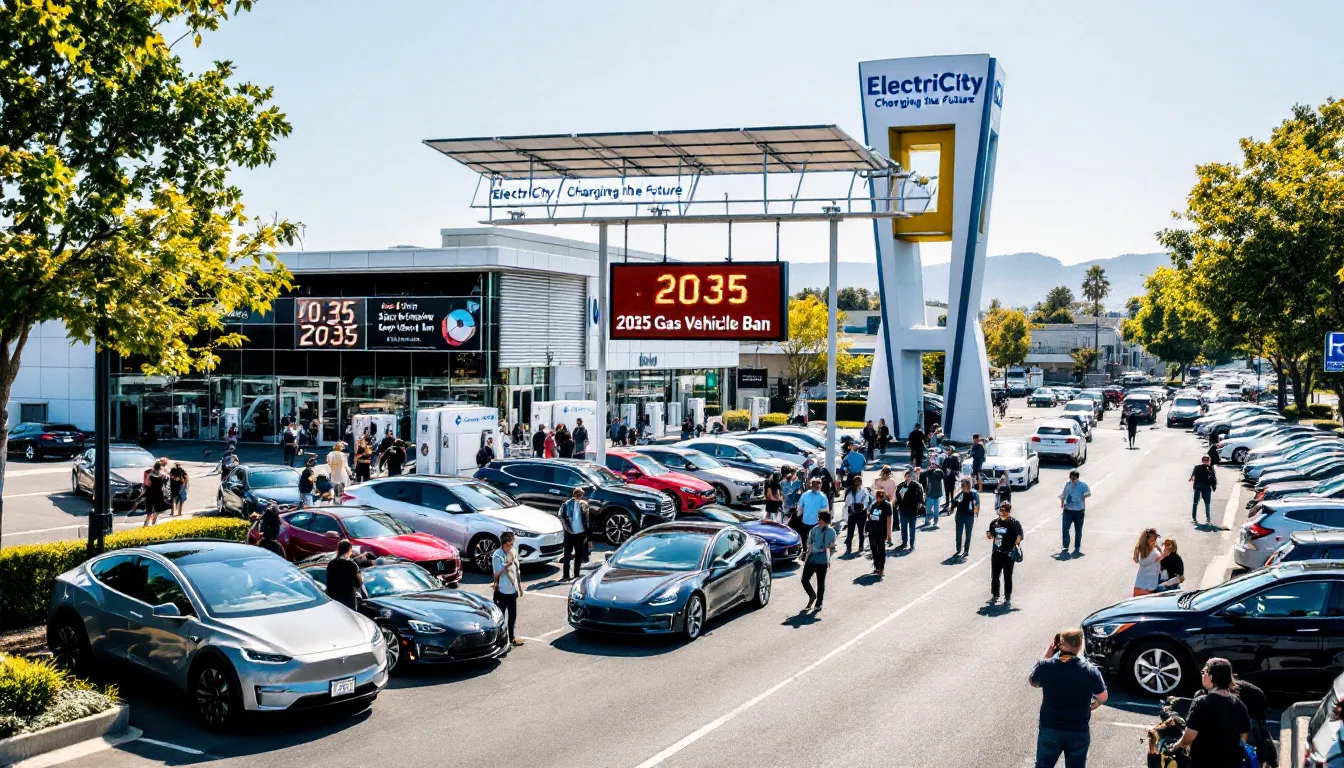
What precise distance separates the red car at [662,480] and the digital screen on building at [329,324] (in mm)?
17867

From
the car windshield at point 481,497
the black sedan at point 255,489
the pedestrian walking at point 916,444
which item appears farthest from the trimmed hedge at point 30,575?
the pedestrian walking at point 916,444

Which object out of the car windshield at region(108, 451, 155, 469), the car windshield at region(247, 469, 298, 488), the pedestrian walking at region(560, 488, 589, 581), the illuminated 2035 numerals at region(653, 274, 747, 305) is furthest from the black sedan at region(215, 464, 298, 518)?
the illuminated 2035 numerals at region(653, 274, 747, 305)

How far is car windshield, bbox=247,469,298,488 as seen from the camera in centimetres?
2419

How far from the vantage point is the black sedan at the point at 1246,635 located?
10.9 m

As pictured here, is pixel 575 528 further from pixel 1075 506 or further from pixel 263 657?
pixel 1075 506

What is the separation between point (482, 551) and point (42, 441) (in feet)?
87.3

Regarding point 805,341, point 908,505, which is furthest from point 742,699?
point 805,341

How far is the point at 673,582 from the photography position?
1398cm

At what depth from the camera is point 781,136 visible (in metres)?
23.8

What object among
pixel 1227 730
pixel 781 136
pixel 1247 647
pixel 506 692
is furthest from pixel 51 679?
pixel 781 136

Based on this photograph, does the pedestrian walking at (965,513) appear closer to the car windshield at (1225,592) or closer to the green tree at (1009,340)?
the car windshield at (1225,592)

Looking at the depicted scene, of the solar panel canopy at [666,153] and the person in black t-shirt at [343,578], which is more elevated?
the solar panel canopy at [666,153]

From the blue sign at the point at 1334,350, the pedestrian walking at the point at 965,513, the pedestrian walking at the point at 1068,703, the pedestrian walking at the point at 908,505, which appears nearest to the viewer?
the pedestrian walking at the point at 1068,703

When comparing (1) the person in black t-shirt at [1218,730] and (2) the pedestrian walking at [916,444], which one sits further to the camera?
(2) the pedestrian walking at [916,444]
